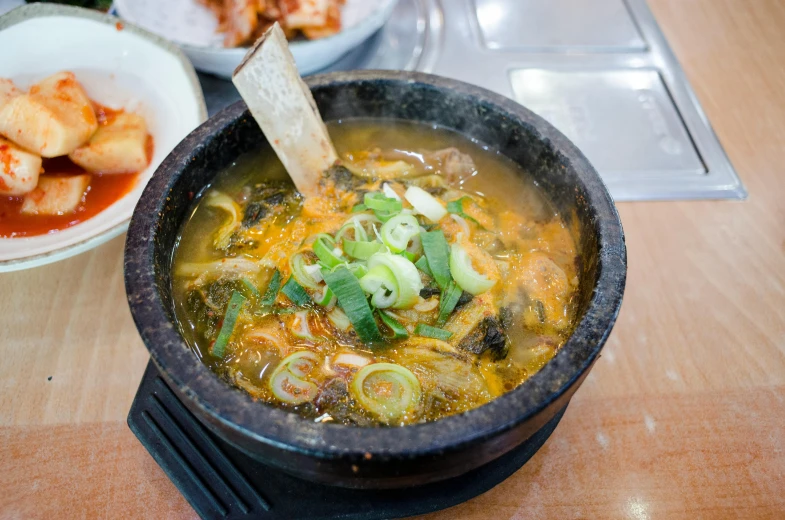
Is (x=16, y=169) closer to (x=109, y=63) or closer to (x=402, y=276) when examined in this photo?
(x=109, y=63)

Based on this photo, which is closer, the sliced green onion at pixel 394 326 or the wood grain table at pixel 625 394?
the sliced green onion at pixel 394 326

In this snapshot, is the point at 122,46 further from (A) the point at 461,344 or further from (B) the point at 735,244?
(B) the point at 735,244

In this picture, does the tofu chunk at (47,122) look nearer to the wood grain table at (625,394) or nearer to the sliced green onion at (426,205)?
the wood grain table at (625,394)

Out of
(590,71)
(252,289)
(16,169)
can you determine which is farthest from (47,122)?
(590,71)

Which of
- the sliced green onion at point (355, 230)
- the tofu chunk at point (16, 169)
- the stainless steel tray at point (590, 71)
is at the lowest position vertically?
the stainless steel tray at point (590, 71)

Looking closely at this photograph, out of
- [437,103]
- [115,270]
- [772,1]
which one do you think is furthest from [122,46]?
[772,1]

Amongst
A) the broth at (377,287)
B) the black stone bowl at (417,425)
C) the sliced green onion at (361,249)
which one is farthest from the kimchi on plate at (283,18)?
the sliced green onion at (361,249)
